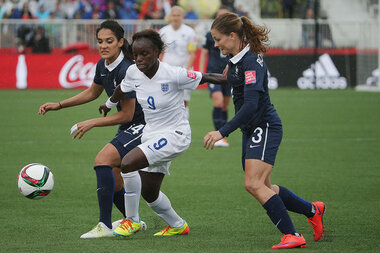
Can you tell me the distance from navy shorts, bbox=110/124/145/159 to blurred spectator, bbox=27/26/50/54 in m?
17.7

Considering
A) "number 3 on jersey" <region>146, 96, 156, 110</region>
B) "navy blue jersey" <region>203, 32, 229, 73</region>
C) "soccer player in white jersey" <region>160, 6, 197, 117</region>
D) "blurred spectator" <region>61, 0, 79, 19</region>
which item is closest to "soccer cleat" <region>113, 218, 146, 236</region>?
"number 3 on jersey" <region>146, 96, 156, 110</region>

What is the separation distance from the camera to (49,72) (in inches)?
933

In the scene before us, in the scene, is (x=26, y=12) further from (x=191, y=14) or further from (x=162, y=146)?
(x=162, y=146)

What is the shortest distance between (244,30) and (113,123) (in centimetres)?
144

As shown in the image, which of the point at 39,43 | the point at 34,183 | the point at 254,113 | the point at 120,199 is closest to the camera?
the point at 254,113

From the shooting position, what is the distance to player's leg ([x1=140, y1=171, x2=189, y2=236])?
21.0 ft

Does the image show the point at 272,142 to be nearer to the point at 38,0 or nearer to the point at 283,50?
the point at 283,50

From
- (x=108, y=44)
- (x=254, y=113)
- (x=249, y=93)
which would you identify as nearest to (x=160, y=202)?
(x=254, y=113)

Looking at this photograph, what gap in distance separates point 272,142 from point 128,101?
4.65 feet

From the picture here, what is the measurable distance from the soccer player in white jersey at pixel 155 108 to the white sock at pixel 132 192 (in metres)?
0.14

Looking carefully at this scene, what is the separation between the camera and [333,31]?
2584 centimetres

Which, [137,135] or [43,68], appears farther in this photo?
[43,68]

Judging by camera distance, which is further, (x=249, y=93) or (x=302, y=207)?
(x=302, y=207)

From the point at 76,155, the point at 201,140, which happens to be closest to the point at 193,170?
the point at 76,155
